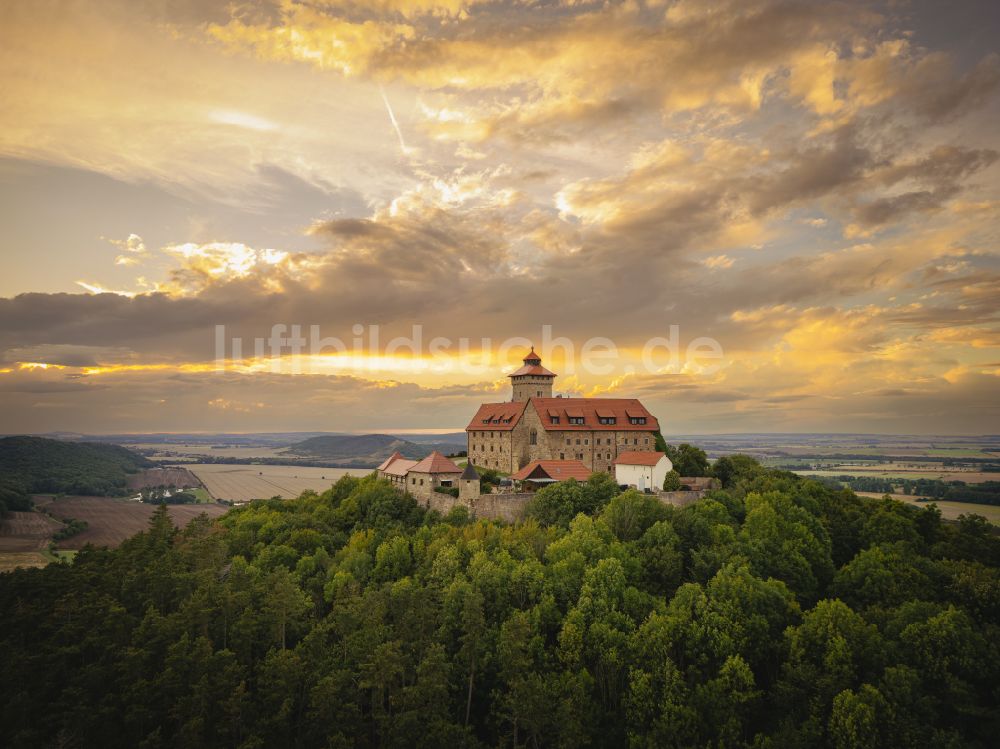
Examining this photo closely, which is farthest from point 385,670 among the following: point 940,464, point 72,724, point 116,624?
point 940,464

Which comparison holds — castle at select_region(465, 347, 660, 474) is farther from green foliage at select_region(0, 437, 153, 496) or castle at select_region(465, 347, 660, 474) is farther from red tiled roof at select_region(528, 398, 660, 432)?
green foliage at select_region(0, 437, 153, 496)

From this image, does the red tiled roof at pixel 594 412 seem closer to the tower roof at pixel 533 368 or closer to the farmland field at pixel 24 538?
the tower roof at pixel 533 368

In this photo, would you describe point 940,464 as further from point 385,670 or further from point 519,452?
point 385,670

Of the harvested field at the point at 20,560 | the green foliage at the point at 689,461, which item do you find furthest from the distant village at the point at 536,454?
the harvested field at the point at 20,560

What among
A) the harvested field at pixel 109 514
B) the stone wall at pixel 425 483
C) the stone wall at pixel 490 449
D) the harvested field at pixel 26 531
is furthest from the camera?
the harvested field at pixel 109 514

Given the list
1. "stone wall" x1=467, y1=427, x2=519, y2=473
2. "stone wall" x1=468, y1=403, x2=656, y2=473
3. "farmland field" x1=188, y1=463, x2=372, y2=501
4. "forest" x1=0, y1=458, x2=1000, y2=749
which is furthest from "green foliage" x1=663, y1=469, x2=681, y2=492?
"farmland field" x1=188, y1=463, x2=372, y2=501

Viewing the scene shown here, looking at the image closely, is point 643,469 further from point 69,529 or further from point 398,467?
point 69,529

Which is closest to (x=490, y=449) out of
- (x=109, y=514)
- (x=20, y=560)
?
(x=20, y=560)
